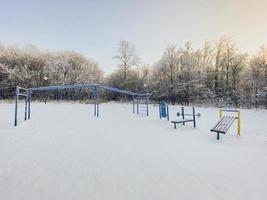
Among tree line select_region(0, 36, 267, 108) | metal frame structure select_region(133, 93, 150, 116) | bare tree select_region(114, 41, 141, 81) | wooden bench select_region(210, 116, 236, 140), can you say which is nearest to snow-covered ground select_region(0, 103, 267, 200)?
wooden bench select_region(210, 116, 236, 140)

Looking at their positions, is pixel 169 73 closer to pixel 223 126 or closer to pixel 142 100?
pixel 142 100

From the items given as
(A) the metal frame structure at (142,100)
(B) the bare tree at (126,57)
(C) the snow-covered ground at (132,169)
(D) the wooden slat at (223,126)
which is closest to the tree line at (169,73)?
(B) the bare tree at (126,57)

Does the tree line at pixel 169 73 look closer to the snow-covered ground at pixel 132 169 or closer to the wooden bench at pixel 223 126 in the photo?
the wooden bench at pixel 223 126

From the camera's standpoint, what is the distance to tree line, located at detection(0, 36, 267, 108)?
25344 millimetres

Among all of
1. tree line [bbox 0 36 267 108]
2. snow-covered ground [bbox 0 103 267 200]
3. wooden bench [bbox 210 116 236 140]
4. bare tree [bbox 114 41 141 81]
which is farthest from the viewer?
bare tree [bbox 114 41 141 81]

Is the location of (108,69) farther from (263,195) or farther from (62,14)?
(263,195)

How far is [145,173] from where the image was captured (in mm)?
2902

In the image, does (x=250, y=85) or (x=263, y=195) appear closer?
(x=263, y=195)

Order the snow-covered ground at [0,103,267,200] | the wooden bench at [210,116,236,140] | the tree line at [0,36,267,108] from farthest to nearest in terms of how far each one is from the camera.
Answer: the tree line at [0,36,267,108] → the wooden bench at [210,116,236,140] → the snow-covered ground at [0,103,267,200]

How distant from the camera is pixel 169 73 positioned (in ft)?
105

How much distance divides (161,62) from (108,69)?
11841mm

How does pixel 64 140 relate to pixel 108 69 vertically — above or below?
below

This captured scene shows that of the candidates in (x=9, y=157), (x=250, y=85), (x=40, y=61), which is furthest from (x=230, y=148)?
(x=40, y=61)

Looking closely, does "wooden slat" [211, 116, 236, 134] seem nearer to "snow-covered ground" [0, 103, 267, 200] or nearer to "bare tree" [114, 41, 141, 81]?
"snow-covered ground" [0, 103, 267, 200]
